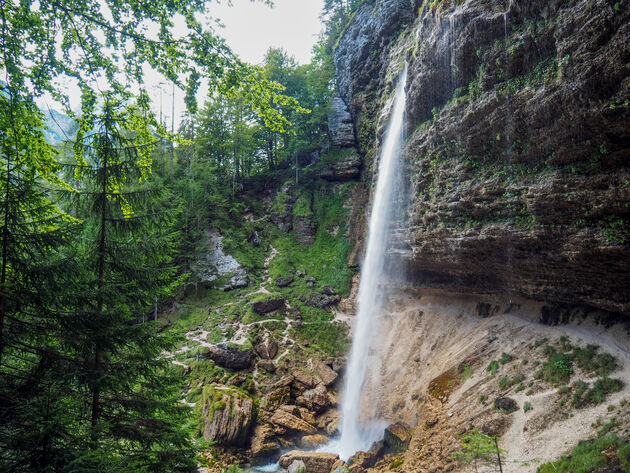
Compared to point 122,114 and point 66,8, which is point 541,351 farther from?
point 66,8

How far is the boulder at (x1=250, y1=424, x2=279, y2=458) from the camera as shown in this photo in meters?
12.8

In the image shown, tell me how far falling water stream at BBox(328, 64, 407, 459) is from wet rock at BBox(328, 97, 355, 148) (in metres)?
9.06

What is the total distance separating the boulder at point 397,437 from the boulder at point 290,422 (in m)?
3.42

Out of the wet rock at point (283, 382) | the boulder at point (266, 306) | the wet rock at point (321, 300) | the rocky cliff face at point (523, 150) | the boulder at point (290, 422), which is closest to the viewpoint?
the rocky cliff face at point (523, 150)

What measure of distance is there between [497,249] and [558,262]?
2.05 metres

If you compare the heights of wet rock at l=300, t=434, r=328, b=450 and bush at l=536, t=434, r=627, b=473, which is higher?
bush at l=536, t=434, r=627, b=473

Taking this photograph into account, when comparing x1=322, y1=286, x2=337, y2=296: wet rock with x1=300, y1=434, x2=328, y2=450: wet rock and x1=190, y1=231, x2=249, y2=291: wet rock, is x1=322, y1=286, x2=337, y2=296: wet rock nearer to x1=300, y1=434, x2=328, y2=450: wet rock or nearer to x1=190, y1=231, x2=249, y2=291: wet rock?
x1=190, y1=231, x2=249, y2=291: wet rock

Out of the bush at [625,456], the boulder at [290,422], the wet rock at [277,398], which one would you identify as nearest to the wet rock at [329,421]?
the boulder at [290,422]

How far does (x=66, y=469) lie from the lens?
3.25 metres

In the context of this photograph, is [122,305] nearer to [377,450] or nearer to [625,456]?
[625,456]

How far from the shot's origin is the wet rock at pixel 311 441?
44.7 feet

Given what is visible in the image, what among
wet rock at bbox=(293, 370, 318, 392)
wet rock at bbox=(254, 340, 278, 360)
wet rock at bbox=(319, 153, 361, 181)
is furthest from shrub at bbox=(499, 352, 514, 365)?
wet rock at bbox=(319, 153, 361, 181)

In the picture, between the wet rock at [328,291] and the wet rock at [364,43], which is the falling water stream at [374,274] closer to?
the wet rock at [328,291]

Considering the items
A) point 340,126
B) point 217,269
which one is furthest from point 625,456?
point 340,126
